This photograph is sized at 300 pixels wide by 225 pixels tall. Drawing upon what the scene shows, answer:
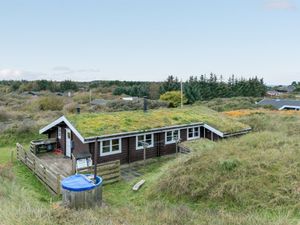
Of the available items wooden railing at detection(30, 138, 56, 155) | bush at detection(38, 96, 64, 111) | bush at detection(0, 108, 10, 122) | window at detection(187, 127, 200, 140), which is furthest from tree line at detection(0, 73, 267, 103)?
wooden railing at detection(30, 138, 56, 155)

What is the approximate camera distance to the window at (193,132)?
771 inches

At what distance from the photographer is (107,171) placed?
13.5 m

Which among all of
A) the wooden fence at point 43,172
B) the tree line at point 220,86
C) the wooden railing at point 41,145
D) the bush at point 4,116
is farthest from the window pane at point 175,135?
the tree line at point 220,86

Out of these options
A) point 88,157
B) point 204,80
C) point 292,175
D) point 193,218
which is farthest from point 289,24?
Answer: point 204,80

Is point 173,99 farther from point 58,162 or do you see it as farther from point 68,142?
point 58,162

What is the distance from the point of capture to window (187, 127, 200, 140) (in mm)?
19578

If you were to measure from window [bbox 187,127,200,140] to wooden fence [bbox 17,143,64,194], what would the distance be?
31.2ft

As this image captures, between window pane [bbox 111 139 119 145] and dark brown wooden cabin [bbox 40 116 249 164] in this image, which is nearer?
dark brown wooden cabin [bbox 40 116 249 164]

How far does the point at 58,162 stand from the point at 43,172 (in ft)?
9.35

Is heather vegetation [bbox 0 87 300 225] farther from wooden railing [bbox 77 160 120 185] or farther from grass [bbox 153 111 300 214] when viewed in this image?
wooden railing [bbox 77 160 120 185]

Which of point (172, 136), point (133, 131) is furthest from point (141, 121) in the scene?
point (172, 136)

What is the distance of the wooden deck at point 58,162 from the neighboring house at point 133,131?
0.52 meters


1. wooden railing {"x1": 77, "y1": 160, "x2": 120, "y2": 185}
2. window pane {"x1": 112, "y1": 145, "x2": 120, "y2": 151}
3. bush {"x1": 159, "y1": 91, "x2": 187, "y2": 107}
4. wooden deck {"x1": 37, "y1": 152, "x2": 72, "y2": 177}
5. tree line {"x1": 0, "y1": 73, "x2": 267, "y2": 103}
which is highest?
tree line {"x1": 0, "y1": 73, "x2": 267, "y2": 103}

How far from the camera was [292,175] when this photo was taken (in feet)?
32.8
